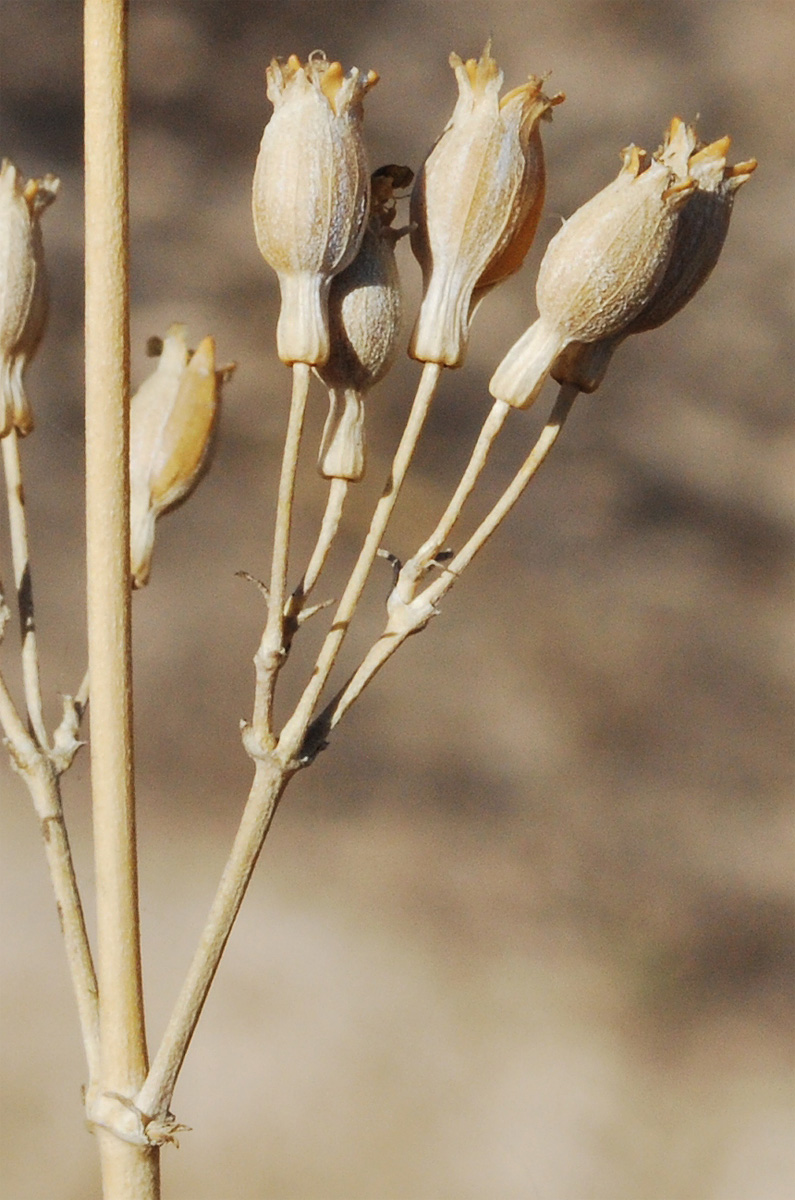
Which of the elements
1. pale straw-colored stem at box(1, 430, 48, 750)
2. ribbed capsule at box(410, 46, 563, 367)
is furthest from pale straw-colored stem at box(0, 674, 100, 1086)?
ribbed capsule at box(410, 46, 563, 367)

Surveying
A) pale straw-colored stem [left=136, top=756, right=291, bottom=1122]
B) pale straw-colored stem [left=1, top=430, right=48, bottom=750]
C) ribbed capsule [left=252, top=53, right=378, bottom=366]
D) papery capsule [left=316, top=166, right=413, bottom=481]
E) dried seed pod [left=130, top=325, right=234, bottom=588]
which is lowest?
pale straw-colored stem [left=136, top=756, right=291, bottom=1122]

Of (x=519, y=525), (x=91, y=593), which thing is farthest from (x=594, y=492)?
(x=91, y=593)

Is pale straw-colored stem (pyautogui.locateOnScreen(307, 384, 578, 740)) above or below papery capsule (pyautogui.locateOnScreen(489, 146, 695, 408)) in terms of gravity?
below

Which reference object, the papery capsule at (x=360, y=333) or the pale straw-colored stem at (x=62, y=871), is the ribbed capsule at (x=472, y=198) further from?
the pale straw-colored stem at (x=62, y=871)

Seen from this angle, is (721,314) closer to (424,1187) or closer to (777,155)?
(777,155)

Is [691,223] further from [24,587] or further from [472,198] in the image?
[24,587]

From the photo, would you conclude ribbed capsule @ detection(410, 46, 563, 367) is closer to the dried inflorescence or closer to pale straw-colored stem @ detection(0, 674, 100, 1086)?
the dried inflorescence

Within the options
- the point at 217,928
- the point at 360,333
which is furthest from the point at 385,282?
the point at 217,928

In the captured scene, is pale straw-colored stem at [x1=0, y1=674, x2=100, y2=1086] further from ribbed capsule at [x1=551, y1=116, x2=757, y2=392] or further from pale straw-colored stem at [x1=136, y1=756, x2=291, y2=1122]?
ribbed capsule at [x1=551, y1=116, x2=757, y2=392]
